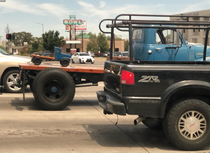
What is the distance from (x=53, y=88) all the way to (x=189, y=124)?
172 inches

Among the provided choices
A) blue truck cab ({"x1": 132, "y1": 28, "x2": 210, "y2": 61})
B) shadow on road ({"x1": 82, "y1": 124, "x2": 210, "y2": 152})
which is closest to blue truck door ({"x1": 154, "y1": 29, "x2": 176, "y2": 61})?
blue truck cab ({"x1": 132, "y1": 28, "x2": 210, "y2": 61})

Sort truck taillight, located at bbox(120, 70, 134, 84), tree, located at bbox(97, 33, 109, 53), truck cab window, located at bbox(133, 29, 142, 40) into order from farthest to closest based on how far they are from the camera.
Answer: tree, located at bbox(97, 33, 109, 53) < truck cab window, located at bbox(133, 29, 142, 40) < truck taillight, located at bbox(120, 70, 134, 84)

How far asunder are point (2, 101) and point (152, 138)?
563 cm

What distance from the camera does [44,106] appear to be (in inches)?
320

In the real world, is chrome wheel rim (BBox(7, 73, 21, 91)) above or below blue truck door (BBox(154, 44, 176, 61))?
below

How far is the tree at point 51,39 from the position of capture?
80625 mm

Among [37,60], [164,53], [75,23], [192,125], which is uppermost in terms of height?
[75,23]

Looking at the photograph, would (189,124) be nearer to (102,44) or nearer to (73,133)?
(73,133)

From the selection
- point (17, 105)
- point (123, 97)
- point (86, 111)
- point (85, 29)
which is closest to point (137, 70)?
point (123, 97)

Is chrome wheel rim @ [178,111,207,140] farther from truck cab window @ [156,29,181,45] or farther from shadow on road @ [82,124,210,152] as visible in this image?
truck cab window @ [156,29,181,45]

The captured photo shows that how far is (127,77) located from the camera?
4.86 meters

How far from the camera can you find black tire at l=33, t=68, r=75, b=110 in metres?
8.04

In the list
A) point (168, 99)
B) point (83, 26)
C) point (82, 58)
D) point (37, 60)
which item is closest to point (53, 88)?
point (37, 60)

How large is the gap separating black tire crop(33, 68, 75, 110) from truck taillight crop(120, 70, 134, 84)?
3484 mm
